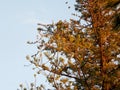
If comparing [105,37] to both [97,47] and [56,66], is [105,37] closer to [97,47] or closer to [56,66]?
[97,47]

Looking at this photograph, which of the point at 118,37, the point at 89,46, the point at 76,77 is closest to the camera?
the point at 89,46

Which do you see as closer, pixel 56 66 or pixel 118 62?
pixel 56 66

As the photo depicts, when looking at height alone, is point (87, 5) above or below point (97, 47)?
above

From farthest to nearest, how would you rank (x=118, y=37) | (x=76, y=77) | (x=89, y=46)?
(x=118, y=37)
(x=76, y=77)
(x=89, y=46)

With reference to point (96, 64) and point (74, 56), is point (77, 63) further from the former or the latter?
point (96, 64)

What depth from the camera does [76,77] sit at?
1856cm

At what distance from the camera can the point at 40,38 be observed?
747 inches

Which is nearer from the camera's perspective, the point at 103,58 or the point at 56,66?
the point at 56,66

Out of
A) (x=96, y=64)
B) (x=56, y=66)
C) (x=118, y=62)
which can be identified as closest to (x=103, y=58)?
(x=96, y=64)

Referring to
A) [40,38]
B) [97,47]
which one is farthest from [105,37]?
[40,38]

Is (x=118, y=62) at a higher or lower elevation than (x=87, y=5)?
lower

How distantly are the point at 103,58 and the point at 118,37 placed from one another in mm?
1868

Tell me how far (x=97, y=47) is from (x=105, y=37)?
74 centimetres

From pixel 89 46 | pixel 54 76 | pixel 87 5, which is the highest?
pixel 87 5
